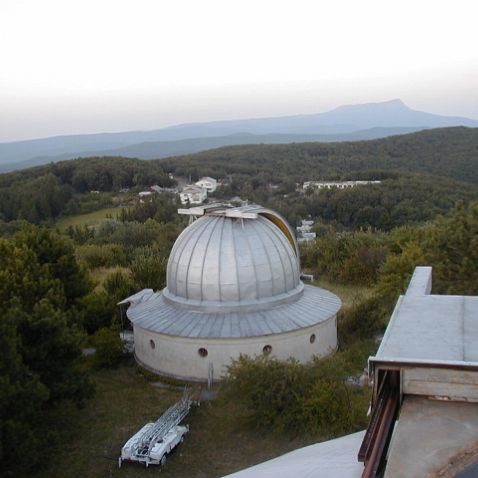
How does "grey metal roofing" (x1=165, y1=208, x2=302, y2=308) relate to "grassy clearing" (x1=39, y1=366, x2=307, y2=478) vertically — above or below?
above

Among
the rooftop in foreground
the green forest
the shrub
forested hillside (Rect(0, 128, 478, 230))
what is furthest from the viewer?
forested hillside (Rect(0, 128, 478, 230))

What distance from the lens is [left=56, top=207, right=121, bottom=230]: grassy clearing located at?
6806cm

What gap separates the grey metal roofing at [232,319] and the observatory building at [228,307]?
0.11 ft

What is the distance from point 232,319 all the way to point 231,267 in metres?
1.82

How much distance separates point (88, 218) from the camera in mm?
70562

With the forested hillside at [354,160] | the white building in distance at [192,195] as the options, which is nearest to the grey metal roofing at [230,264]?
the white building in distance at [192,195]

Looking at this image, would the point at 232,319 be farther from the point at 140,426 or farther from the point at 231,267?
the point at 140,426

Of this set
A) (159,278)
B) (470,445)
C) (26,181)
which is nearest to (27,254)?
(159,278)

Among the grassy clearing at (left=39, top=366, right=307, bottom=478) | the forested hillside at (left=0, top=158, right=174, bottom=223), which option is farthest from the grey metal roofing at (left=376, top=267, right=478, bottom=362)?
the forested hillside at (left=0, top=158, right=174, bottom=223)

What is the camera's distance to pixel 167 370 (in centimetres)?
1992

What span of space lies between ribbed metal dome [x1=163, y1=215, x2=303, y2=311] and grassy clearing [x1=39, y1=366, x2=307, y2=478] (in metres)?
3.61

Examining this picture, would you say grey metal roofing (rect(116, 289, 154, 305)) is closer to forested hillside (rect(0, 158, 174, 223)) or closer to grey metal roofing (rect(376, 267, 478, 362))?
grey metal roofing (rect(376, 267, 478, 362))

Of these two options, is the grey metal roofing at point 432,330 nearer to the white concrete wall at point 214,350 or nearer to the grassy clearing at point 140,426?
the grassy clearing at point 140,426

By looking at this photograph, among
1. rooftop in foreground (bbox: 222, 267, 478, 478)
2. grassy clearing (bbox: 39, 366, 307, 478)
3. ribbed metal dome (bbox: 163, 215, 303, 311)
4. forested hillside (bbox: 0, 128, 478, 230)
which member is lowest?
forested hillside (bbox: 0, 128, 478, 230)
